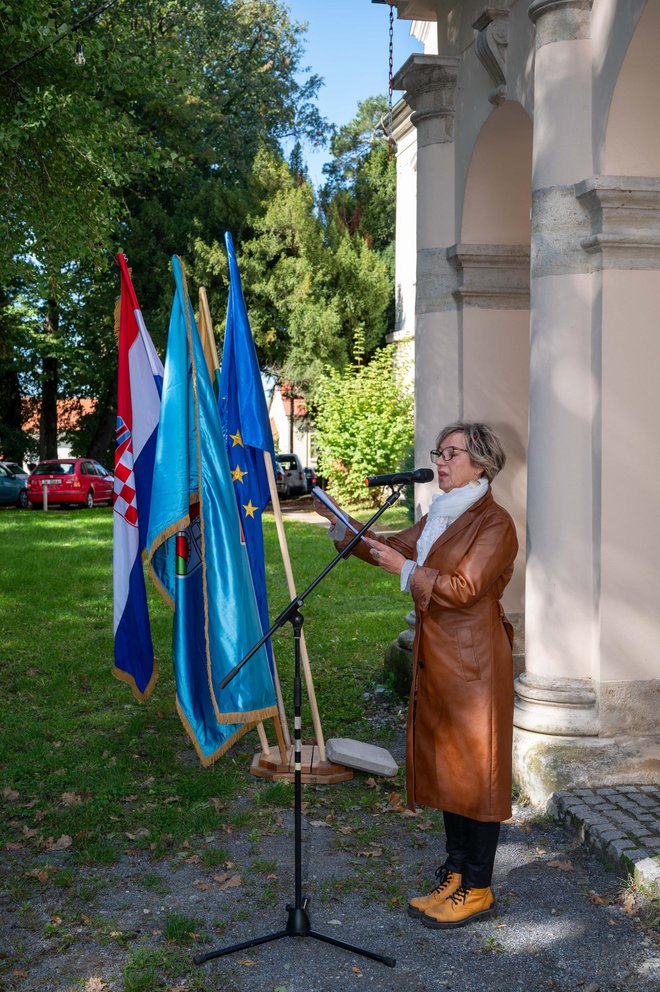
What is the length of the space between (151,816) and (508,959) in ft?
8.09

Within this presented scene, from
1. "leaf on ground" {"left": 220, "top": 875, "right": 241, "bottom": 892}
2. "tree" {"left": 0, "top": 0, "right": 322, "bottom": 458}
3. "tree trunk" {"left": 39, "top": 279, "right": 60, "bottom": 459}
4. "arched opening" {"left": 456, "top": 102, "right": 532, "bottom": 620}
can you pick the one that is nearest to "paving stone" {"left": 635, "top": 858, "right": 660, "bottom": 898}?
"leaf on ground" {"left": 220, "top": 875, "right": 241, "bottom": 892}

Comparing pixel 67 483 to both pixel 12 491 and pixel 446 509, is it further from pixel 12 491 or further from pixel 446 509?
pixel 446 509

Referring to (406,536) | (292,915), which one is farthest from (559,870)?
(406,536)

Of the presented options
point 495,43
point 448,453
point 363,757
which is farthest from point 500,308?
point 448,453

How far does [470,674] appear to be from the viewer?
14.8ft

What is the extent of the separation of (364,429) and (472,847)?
2186cm

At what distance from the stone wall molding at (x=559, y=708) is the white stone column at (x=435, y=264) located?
2.64 meters

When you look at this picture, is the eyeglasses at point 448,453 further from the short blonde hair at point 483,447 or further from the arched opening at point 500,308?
the arched opening at point 500,308

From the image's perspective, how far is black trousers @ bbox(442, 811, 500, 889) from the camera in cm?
460

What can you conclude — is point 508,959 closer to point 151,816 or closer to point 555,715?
point 555,715

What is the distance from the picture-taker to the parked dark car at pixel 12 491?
31.0m

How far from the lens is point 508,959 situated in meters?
4.36

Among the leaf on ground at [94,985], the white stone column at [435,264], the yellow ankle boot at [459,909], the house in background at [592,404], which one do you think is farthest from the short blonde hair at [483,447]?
the white stone column at [435,264]

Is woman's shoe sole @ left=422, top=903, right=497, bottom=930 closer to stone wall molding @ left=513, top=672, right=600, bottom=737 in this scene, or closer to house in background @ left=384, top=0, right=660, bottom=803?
house in background @ left=384, top=0, right=660, bottom=803
